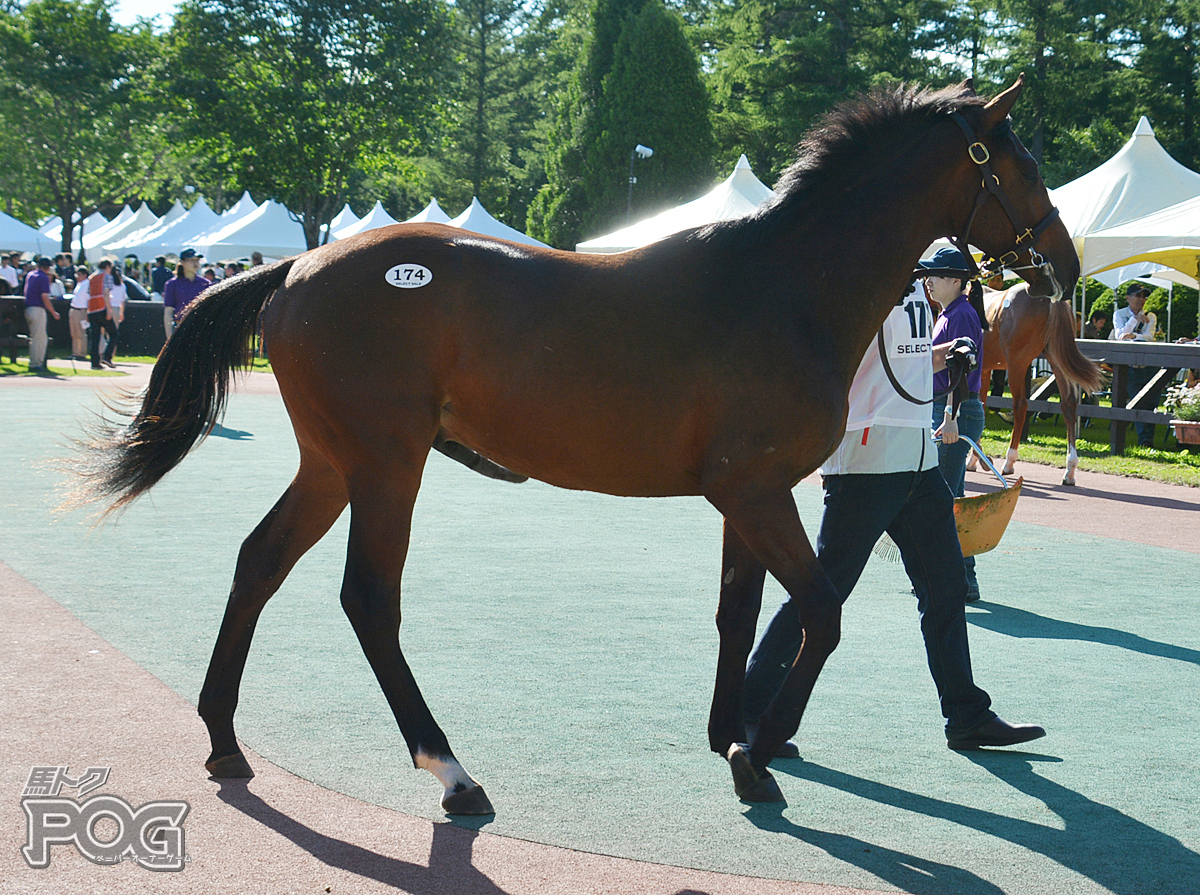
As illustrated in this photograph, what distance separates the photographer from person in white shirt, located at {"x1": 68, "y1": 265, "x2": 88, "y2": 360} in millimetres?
21266

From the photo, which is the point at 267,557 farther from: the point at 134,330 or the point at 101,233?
the point at 101,233

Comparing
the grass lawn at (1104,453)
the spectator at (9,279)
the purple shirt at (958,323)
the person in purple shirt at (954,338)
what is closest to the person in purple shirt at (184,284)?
the spectator at (9,279)

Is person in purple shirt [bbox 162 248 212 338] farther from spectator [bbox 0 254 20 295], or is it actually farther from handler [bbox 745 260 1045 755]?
handler [bbox 745 260 1045 755]

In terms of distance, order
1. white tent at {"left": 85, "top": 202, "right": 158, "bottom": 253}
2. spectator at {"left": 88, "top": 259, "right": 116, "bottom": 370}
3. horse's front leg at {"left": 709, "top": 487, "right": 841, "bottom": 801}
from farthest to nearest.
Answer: white tent at {"left": 85, "top": 202, "right": 158, "bottom": 253}
spectator at {"left": 88, "top": 259, "right": 116, "bottom": 370}
horse's front leg at {"left": 709, "top": 487, "right": 841, "bottom": 801}

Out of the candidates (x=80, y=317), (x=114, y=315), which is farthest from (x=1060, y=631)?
(x=80, y=317)

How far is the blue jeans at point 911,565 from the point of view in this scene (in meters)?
4.12

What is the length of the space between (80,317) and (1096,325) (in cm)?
1857

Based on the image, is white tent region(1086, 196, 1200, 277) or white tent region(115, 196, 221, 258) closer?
white tent region(1086, 196, 1200, 277)

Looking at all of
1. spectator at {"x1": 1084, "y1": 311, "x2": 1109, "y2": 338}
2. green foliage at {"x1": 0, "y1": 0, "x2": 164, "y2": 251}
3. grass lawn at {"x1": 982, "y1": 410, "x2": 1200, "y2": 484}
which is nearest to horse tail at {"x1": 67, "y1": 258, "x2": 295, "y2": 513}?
grass lawn at {"x1": 982, "y1": 410, "x2": 1200, "y2": 484}

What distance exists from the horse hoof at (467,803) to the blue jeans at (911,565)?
1.21 m

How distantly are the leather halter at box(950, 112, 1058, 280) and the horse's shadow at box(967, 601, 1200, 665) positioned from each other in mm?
2593

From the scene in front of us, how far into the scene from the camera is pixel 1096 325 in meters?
19.3

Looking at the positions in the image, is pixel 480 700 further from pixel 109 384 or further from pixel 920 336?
pixel 109 384

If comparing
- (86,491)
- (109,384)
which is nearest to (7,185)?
(109,384)
